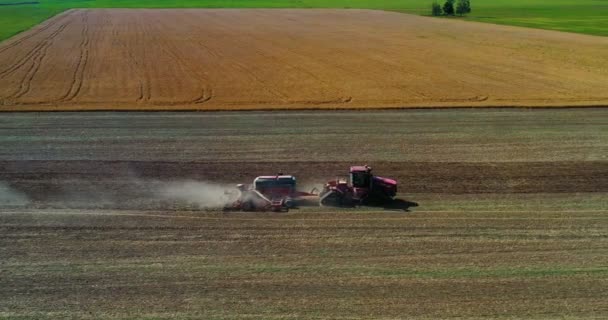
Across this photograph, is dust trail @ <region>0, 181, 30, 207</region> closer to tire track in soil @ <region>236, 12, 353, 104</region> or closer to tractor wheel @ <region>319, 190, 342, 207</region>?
tractor wheel @ <region>319, 190, 342, 207</region>

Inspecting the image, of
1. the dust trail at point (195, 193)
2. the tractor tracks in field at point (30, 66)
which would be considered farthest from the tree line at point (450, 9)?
the dust trail at point (195, 193)

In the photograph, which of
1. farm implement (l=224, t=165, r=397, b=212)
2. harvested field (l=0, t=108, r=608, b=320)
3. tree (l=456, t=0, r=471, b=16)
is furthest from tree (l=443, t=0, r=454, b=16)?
farm implement (l=224, t=165, r=397, b=212)

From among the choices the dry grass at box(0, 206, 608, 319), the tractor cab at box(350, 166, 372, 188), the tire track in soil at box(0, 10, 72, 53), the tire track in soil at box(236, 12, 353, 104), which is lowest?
the dry grass at box(0, 206, 608, 319)

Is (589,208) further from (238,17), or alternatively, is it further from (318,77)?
(238,17)

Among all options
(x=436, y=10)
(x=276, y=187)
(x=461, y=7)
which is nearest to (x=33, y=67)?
(x=276, y=187)

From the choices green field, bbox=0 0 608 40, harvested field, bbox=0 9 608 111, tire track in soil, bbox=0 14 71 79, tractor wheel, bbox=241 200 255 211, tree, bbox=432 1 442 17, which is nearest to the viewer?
tractor wheel, bbox=241 200 255 211

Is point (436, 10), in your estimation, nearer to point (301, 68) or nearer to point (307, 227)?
point (301, 68)

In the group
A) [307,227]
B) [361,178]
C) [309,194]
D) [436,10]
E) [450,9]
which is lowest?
[307,227]
